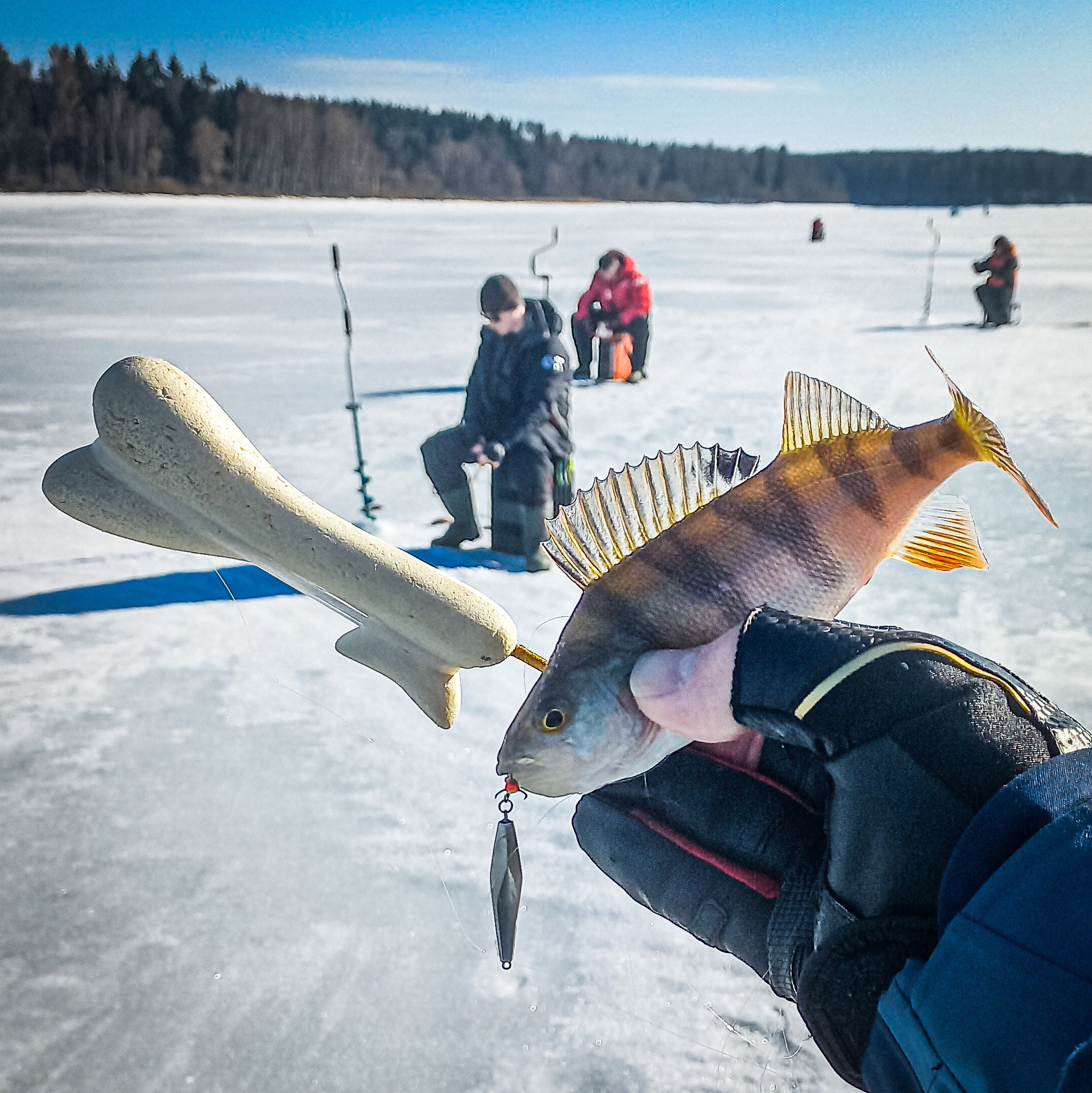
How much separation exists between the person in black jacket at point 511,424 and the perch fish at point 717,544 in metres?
3.10

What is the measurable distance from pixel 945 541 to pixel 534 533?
3.12 metres

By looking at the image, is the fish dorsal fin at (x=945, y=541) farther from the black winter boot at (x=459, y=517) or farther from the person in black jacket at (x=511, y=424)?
the black winter boot at (x=459, y=517)

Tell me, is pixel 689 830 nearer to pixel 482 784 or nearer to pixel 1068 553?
pixel 482 784

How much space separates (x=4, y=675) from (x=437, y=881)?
176 centimetres

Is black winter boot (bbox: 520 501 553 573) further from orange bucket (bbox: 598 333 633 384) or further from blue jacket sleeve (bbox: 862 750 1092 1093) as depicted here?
orange bucket (bbox: 598 333 633 384)

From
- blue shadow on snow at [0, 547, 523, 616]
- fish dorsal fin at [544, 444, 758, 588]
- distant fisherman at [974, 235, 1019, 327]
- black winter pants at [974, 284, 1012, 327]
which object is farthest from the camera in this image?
black winter pants at [974, 284, 1012, 327]

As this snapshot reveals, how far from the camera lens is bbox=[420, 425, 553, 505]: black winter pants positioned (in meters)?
4.30

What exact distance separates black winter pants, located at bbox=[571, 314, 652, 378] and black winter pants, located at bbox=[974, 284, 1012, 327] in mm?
5586

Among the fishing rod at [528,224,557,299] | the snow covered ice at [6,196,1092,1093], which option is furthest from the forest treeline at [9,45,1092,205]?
the snow covered ice at [6,196,1092,1093]

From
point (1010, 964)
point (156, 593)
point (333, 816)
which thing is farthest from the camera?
point (156, 593)

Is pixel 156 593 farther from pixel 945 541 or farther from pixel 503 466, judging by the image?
pixel 945 541

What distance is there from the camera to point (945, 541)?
3.93 ft

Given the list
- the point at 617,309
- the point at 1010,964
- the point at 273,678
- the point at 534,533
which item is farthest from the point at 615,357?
the point at 1010,964

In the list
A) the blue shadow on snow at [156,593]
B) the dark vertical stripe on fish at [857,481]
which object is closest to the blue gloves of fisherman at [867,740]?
the dark vertical stripe on fish at [857,481]
